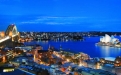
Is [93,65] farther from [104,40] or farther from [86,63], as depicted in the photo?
[104,40]

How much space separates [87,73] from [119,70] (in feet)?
3.90

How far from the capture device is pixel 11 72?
492 cm

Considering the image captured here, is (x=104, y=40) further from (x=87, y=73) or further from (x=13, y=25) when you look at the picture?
(x=87, y=73)

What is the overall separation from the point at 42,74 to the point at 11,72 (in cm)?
68

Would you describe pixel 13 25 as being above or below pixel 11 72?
above

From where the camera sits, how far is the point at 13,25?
23.5 m

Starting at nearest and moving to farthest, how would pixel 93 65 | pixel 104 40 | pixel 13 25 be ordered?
pixel 93 65 < pixel 13 25 < pixel 104 40

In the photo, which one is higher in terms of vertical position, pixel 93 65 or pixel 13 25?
pixel 13 25

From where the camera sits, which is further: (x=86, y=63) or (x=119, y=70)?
(x=86, y=63)

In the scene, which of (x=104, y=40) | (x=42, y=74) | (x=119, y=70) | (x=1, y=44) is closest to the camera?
(x=42, y=74)

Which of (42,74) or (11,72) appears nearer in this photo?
(11,72)

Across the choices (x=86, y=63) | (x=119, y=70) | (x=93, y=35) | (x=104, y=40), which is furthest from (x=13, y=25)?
(x=93, y=35)

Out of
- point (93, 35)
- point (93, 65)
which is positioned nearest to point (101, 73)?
point (93, 65)

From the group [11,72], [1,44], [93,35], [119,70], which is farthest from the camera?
[93,35]
